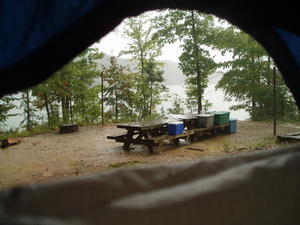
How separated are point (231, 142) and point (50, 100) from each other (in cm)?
1289

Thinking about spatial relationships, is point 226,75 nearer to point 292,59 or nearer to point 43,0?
point 292,59

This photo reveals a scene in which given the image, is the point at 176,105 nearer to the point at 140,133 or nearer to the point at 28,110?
the point at 28,110

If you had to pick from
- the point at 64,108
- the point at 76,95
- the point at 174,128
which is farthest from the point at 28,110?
the point at 174,128

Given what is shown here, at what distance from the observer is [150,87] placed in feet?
68.2

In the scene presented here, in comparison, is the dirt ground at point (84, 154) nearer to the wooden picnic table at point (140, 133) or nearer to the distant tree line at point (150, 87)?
the wooden picnic table at point (140, 133)

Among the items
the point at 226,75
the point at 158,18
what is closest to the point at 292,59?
the point at 158,18

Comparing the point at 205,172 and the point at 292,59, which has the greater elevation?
the point at 292,59

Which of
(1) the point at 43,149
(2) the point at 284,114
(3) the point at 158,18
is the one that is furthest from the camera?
(2) the point at 284,114

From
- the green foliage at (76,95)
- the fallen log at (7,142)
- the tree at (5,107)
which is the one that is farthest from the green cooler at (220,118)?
the tree at (5,107)

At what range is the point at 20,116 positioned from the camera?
1652 cm

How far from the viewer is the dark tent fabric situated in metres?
0.97

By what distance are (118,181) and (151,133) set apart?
785 centimetres

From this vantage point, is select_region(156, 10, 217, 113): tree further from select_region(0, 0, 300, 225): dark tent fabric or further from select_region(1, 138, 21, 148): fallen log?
select_region(0, 0, 300, 225): dark tent fabric

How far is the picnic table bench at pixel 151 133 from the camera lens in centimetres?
796
